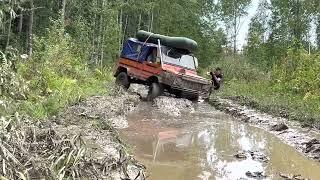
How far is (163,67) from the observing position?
15.2 metres

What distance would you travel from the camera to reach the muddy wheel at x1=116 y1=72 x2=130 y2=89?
17.4 metres

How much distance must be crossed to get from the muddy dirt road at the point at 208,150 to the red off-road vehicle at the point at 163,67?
2.55 meters

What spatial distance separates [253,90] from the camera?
64.9 ft

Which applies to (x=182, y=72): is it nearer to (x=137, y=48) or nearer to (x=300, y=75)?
(x=137, y=48)

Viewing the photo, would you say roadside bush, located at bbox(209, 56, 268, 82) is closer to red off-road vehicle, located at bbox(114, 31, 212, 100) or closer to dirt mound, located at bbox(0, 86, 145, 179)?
red off-road vehicle, located at bbox(114, 31, 212, 100)

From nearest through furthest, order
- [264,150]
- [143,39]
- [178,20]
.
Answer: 1. [264,150]
2. [143,39]
3. [178,20]

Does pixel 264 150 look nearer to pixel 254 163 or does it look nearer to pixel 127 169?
pixel 254 163

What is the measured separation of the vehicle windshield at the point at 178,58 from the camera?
15.7 meters

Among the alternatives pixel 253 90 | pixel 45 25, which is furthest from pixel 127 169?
pixel 45 25

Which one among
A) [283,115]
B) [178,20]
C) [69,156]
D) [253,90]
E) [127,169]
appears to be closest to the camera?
[69,156]

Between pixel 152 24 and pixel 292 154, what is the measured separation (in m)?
35.8

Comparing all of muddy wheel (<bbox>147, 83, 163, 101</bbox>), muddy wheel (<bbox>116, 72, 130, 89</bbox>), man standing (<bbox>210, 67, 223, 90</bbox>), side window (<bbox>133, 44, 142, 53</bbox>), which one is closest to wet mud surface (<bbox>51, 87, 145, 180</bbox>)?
muddy wheel (<bbox>147, 83, 163, 101</bbox>)

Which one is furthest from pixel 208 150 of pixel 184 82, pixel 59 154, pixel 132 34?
pixel 132 34

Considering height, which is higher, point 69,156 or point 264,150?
point 69,156
